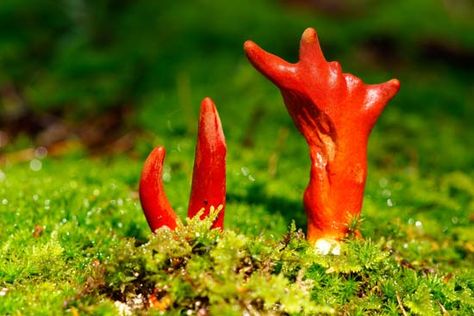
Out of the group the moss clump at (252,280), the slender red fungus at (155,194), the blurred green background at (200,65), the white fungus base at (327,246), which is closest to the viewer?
the moss clump at (252,280)

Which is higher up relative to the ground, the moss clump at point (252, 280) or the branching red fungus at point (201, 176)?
the branching red fungus at point (201, 176)

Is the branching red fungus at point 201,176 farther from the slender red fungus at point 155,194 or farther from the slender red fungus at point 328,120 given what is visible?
the slender red fungus at point 328,120

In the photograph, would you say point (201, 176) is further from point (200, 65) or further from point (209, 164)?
point (200, 65)

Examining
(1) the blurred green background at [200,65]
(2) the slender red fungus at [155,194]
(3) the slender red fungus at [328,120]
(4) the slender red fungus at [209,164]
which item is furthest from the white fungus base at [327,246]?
(1) the blurred green background at [200,65]

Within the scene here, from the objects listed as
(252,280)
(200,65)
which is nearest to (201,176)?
(252,280)

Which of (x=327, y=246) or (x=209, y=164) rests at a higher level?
(x=209, y=164)

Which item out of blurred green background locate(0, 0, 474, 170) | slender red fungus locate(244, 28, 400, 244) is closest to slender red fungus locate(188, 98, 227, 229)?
slender red fungus locate(244, 28, 400, 244)
